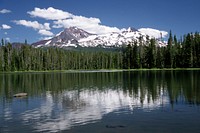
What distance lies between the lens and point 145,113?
3559 cm

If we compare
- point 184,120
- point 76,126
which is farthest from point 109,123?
point 184,120

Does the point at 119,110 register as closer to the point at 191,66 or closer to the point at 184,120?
the point at 184,120

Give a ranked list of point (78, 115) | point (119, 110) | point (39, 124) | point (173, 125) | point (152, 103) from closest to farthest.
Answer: point (173, 125) < point (39, 124) < point (78, 115) < point (119, 110) < point (152, 103)

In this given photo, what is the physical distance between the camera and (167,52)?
196 metres

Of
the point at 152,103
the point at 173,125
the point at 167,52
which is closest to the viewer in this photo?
the point at 173,125

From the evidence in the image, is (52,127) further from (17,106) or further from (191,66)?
(191,66)

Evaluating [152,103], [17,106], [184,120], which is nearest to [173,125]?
[184,120]

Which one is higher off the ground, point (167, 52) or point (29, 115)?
point (167, 52)

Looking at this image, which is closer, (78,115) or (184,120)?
(184,120)

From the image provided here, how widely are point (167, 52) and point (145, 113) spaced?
166 m

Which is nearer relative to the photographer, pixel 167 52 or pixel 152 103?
pixel 152 103

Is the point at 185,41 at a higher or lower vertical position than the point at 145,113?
higher

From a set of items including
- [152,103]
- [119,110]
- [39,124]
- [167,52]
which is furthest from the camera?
[167,52]

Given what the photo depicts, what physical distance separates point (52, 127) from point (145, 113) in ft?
40.0
